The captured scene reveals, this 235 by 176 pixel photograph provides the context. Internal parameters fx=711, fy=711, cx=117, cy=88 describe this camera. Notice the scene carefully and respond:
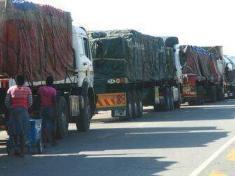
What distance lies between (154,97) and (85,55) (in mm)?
12369

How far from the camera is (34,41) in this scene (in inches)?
693

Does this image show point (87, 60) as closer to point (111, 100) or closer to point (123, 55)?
point (111, 100)

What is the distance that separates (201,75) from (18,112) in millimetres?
30216

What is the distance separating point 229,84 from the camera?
5378cm

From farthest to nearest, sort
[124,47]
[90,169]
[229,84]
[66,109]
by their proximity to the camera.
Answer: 1. [229,84]
2. [124,47]
3. [66,109]
4. [90,169]

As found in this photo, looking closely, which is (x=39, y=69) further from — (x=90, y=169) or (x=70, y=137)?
(x=90, y=169)

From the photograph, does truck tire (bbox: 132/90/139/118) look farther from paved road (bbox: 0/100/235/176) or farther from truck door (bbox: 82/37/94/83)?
paved road (bbox: 0/100/235/176)

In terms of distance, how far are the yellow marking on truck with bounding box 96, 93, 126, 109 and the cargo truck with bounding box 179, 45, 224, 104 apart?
43.8ft

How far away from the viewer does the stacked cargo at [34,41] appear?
1653cm

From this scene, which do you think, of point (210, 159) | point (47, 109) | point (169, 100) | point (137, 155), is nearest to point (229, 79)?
point (169, 100)

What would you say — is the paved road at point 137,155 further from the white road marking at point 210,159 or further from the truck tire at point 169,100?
the truck tire at point 169,100

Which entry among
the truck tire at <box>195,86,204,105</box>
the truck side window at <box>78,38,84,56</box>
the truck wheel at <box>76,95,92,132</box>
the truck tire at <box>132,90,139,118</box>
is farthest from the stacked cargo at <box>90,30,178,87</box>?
the truck tire at <box>195,86,204,105</box>

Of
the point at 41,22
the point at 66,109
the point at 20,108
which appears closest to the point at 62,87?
the point at 66,109


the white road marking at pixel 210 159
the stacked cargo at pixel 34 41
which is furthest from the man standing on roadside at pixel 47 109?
the white road marking at pixel 210 159
